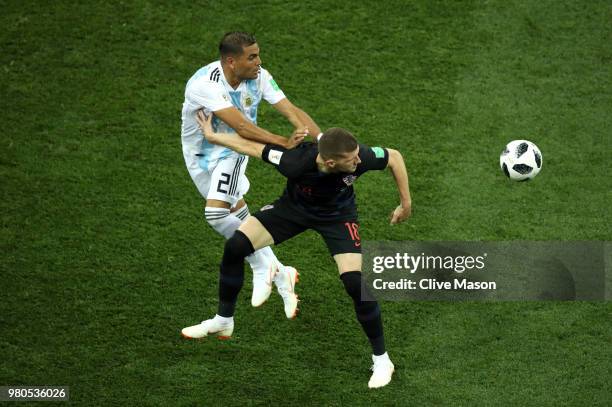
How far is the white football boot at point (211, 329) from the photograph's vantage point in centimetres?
864

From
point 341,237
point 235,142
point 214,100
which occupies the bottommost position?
point 341,237

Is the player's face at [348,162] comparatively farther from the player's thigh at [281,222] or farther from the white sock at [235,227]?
the white sock at [235,227]

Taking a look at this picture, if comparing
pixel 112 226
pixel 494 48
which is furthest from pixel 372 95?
pixel 112 226

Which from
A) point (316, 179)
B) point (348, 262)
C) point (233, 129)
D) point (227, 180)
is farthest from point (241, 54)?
point (348, 262)

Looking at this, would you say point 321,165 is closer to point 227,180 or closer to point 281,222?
point 281,222

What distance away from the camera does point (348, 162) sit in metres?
7.69

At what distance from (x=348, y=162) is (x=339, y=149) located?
0.13 meters

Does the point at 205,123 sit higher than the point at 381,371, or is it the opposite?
the point at 205,123

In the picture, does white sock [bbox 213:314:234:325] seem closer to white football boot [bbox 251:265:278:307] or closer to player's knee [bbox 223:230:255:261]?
white football boot [bbox 251:265:278:307]

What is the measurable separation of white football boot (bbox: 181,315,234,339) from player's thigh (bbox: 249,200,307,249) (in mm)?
878

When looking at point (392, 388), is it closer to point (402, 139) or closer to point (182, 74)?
point (402, 139)

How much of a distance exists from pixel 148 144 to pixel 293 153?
3.50 m

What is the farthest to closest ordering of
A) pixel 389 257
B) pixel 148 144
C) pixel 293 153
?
pixel 148 144, pixel 389 257, pixel 293 153

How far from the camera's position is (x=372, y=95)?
38.8 feet
